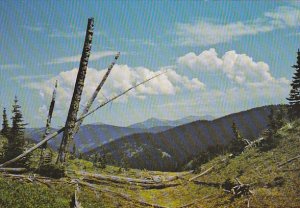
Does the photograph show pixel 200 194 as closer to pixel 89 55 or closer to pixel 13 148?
pixel 89 55

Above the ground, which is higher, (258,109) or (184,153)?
(258,109)

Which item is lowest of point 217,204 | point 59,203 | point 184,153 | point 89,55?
point 184,153

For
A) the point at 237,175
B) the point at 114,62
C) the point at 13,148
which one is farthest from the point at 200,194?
the point at 13,148

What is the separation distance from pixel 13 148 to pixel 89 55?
32.1 meters

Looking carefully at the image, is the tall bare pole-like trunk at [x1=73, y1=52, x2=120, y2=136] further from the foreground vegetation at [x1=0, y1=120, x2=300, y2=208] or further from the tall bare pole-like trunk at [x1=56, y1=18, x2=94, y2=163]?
the foreground vegetation at [x1=0, y1=120, x2=300, y2=208]

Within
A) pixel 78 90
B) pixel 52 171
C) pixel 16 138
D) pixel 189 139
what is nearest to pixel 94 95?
pixel 78 90

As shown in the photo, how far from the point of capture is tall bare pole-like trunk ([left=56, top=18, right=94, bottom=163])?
14703 mm

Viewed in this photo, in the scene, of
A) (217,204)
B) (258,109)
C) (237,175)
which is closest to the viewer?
(217,204)

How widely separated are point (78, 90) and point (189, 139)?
152847 mm

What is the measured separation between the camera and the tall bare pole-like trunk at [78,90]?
48.2 feet

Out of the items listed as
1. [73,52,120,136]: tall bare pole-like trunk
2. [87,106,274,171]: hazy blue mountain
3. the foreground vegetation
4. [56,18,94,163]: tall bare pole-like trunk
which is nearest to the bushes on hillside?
the foreground vegetation

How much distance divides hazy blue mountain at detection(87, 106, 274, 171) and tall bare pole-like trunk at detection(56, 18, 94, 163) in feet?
348

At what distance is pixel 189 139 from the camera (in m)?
165

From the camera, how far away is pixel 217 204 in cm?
2320
